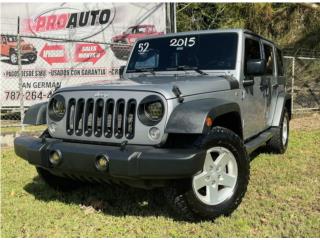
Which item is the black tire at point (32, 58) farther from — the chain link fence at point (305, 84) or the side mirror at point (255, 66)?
the side mirror at point (255, 66)

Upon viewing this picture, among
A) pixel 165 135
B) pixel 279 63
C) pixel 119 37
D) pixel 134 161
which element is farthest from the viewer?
pixel 119 37

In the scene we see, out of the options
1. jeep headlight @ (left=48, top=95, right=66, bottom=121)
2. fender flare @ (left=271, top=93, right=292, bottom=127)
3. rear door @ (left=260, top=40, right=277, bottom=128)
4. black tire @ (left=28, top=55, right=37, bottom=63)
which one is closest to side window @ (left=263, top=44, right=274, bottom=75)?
rear door @ (left=260, top=40, right=277, bottom=128)

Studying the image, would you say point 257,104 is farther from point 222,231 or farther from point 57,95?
point 57,95

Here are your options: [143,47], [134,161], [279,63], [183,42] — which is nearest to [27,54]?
[143,47]

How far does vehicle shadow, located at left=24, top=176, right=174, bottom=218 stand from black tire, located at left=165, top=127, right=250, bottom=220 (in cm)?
42

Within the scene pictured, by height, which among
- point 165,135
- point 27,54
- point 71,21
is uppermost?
point 71,21

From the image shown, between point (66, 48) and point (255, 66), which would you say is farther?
point (66, 48)

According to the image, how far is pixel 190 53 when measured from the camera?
5086mm

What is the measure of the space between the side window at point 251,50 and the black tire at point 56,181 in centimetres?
245

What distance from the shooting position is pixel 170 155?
343 centimetres

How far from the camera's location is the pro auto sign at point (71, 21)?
39.5 feet

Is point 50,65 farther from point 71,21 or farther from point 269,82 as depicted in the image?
point 269,82

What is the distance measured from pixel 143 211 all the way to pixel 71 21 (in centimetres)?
906

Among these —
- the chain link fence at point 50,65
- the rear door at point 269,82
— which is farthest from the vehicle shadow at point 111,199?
the chain link fence at point 50,65
